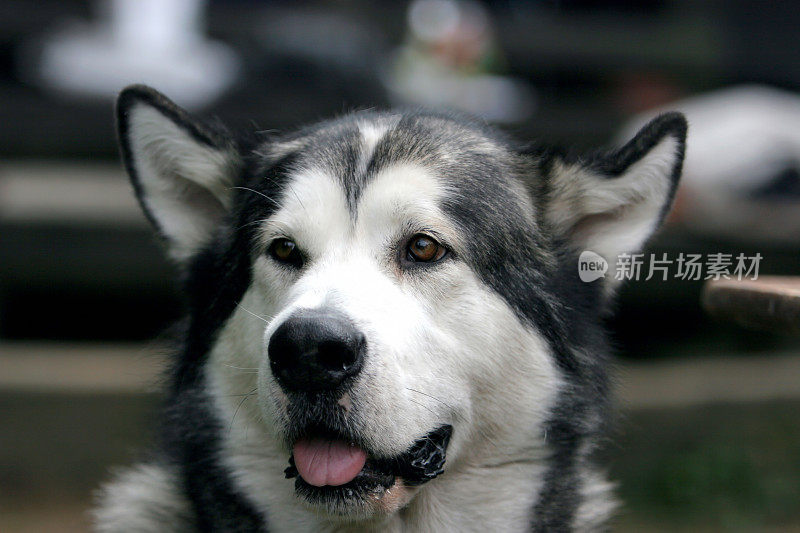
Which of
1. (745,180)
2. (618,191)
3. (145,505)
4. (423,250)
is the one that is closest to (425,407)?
(423,250)

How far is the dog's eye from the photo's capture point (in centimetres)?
295

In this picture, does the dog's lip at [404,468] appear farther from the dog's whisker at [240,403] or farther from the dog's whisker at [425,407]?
the dog's whisker at [240,403]

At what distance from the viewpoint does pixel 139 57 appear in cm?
732

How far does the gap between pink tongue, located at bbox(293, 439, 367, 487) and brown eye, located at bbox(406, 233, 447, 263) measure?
23.5 inches

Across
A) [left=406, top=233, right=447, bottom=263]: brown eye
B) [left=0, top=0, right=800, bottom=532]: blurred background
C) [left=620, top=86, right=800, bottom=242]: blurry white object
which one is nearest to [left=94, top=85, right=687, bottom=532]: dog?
[left=406, top=233, right=447, bottom=263]: brown eye

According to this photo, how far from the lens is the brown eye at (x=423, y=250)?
2889 millimetres

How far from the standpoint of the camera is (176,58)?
722cm

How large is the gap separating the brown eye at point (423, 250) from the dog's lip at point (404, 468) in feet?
1.62

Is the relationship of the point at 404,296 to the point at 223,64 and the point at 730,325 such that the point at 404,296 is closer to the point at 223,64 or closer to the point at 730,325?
the point at 730,325

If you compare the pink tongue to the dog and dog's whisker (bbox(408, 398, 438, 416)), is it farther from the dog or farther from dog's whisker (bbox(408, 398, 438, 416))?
dog's whisker (bbox(408, 398, 438, 416))

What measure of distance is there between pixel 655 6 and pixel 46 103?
4.59 meters

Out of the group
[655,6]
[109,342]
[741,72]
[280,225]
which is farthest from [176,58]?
[280,225]

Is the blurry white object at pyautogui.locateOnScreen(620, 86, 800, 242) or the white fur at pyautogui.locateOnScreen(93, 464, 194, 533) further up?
the blurry white object at pyautogui.locateOnScreen(620, 86, 800, 242)

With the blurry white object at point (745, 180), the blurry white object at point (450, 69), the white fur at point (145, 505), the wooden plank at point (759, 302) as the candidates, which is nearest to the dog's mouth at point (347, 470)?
the white fur at point (145, 505)
